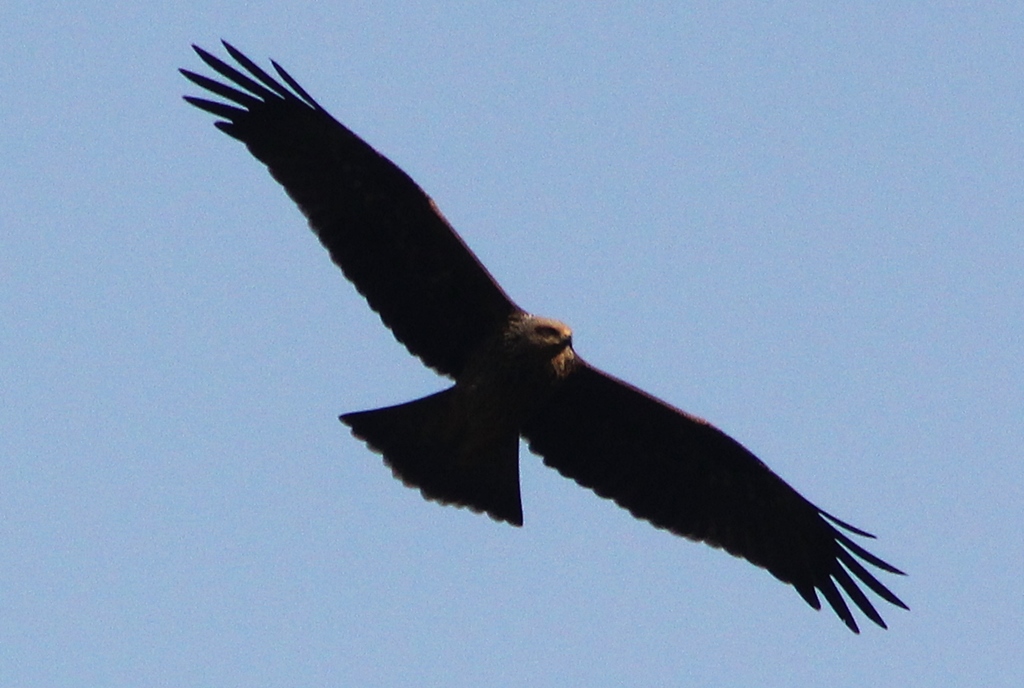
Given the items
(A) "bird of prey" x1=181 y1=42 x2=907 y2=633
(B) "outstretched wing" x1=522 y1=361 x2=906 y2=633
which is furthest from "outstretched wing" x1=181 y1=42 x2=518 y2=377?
(B) "outstretched wing" x1=522 y1=361 x2=906 y2=633

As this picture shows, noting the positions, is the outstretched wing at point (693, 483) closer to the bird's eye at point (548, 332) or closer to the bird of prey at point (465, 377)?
the bird of prey at point (465, 377)

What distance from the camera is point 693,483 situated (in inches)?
475

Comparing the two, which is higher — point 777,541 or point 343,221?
point 343,221

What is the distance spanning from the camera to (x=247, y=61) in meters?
11.3

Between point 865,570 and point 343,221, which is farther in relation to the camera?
point 865,570

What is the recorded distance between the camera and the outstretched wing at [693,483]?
11.8 m

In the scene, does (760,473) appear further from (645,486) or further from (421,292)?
(421,292)

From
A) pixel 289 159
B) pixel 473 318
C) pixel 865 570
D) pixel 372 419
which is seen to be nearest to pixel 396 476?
pixel 372 419

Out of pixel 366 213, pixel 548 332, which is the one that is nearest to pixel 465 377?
pixel 548 332

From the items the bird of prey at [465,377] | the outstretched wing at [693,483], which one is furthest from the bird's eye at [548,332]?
the outstretched wing at [693,483]

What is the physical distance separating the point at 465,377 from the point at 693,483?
1.73 metres

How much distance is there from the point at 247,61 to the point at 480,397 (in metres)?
2.35

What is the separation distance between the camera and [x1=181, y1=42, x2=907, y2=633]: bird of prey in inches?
440

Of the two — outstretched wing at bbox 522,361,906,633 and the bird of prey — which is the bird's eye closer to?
the bird of prey
